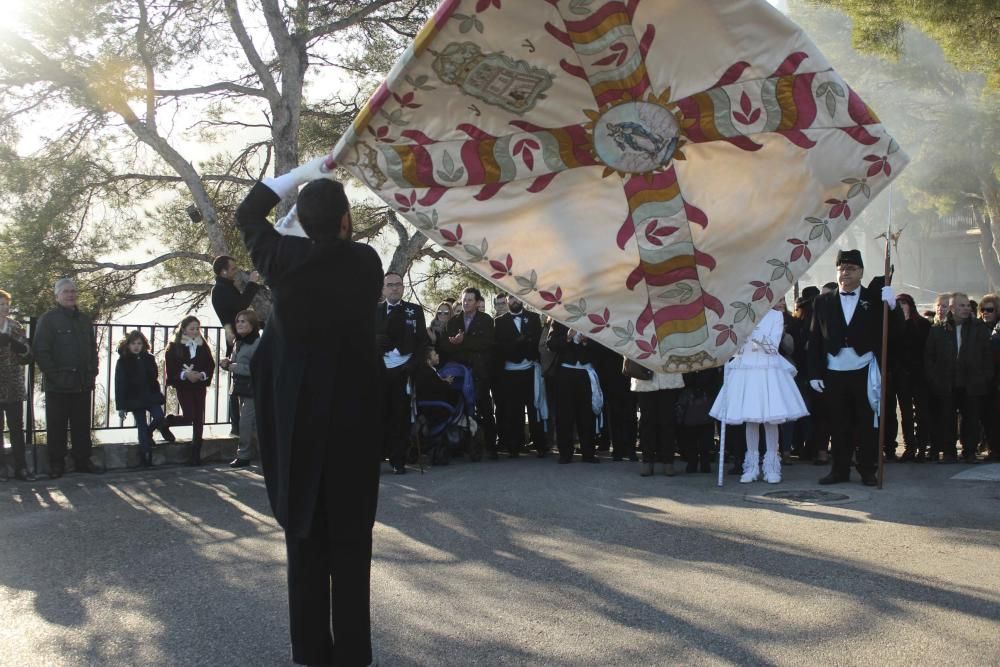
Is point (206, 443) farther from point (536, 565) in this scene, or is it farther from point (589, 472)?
point (536, 565)

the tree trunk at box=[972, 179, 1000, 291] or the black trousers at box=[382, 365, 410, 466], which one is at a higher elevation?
the tree trunk at box=[972, 179, 1000, 291]

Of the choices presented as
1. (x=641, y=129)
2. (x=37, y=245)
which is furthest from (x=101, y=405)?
(x=641, y=129)

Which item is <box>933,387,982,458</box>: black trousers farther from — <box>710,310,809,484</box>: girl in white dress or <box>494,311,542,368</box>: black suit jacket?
<box>494,311,542,368</box>: black suit jacket

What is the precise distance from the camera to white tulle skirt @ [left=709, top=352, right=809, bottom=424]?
385 inches

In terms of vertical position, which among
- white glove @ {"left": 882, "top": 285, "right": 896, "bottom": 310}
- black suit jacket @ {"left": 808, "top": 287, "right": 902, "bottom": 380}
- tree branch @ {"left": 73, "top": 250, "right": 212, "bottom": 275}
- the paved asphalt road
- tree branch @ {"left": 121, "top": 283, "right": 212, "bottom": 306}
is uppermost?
tree branch @ {"left": 73, "top": 250, "right": 212, "bottom": 275}

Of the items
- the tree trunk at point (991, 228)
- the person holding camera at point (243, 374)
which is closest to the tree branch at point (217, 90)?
the person holding camera at point (243, 374)

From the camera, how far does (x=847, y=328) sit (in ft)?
31.4

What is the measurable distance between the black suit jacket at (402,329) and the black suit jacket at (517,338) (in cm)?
227

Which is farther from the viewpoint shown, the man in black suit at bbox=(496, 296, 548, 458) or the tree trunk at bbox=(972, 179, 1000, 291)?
the tree trunk at bbox=(972, 179, 1000, 291)

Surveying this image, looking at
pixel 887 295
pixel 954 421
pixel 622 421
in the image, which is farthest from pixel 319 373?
pixel 954 421

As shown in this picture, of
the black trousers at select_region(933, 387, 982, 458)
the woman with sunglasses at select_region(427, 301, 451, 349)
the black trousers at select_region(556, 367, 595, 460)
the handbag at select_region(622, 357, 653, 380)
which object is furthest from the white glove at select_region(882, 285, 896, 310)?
the woman with sunglasses at select_region(427, 301, 451, 349)

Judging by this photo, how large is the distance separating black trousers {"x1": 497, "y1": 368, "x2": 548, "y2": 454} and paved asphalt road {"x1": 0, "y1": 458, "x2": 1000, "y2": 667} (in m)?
3.60

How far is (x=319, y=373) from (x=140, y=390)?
8.29 meters

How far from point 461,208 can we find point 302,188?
73 centimetres
